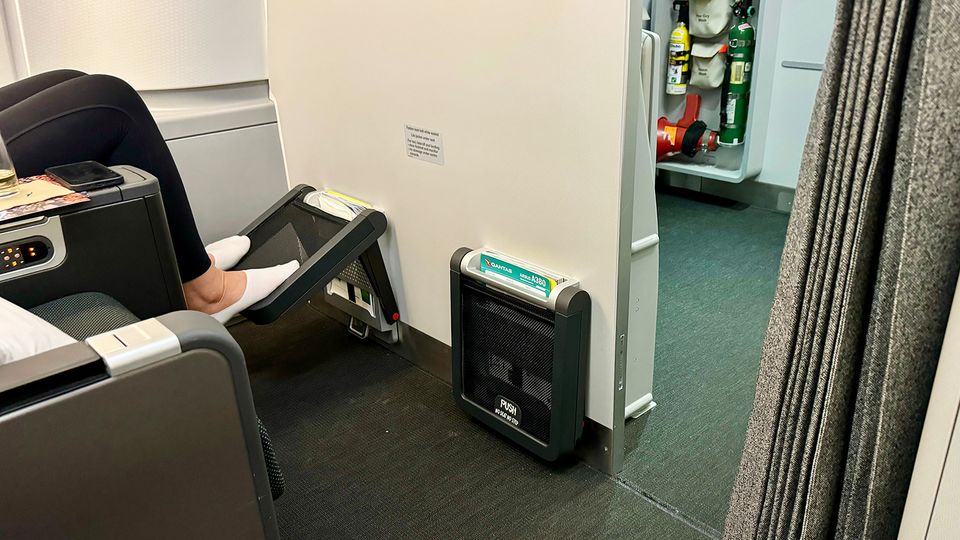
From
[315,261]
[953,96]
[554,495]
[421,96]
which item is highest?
[953,96]

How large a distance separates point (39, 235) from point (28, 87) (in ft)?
2.15

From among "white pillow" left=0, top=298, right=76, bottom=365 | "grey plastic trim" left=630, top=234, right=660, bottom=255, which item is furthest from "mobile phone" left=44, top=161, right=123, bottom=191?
"grey plastic trim" left=630, top=234, right=660, bottom=255

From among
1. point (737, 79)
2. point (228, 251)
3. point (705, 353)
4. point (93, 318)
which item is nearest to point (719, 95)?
point (737, 79)

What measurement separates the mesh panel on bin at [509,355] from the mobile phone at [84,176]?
74 centimetres

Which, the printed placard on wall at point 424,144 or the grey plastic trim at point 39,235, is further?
the printed placard on wall at point 424,144

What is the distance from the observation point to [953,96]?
0.59 m

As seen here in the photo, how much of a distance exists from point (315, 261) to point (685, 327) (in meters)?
1.08

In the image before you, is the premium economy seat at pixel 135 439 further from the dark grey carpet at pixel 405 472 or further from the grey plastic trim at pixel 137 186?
the dark grey carpet at pixel 405 472

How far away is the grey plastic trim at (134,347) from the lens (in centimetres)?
77

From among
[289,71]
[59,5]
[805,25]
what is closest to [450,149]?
[289,71]

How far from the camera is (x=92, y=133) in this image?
1417 millimetres

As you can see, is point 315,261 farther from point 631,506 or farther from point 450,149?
point 631,506

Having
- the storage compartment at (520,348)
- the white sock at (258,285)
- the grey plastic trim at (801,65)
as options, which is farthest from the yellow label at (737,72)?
the white sock at (258,285)

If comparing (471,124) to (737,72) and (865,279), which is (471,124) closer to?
(865,279)
